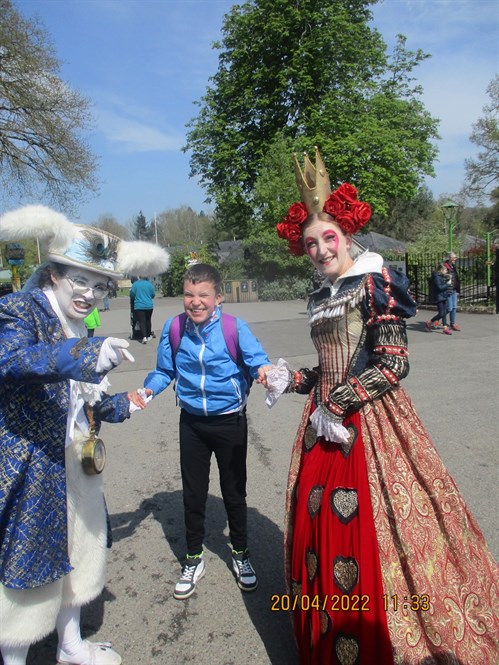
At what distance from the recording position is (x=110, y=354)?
1827mm

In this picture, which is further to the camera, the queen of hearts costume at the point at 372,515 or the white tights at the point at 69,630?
the white tights at the point at 69,630

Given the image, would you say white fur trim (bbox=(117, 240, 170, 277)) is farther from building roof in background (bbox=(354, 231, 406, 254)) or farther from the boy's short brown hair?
building roof in background (bbox=(354, 231, 406, 254))

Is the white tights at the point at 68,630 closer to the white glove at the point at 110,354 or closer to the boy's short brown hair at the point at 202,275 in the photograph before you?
the white glove at the point at 110,354

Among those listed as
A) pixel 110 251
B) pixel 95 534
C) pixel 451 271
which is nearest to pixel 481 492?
pixel 95 534

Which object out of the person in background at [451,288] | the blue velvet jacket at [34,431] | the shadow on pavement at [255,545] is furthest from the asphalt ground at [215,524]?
the person in background at [451,288]

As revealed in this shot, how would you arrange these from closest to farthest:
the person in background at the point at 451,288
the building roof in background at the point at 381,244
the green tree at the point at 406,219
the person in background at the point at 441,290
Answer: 1. the person in background at the point at 441,290
2. the person in background at the point at 451,288
3. the building roof in background at the point at 381,244
4. the green tree at the point at 406,219

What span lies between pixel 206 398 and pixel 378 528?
115 cm

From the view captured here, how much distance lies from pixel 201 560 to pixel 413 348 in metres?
7.57

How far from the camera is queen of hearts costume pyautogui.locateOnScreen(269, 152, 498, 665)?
1.88 meters

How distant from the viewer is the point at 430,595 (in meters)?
1.90

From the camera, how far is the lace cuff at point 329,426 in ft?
6.76

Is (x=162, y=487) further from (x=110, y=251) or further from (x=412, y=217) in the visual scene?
(x=412, y=217)

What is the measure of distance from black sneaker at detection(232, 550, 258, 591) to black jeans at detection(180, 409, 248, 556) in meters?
0.05

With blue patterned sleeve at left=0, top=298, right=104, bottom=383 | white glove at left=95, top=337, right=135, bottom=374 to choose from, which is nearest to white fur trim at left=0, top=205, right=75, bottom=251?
blue patterned sleeve at left=0, top=298, right=104, bottom=383
